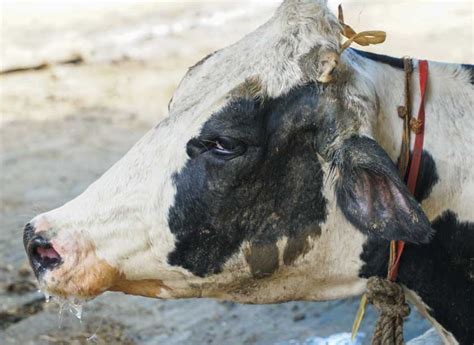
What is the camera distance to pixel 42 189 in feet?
21.8

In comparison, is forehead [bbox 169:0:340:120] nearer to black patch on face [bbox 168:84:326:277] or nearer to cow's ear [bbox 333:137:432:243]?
black patch on face [bbox 168:84:326:277]

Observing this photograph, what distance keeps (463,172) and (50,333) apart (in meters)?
2.52

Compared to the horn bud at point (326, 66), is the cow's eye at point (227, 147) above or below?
below

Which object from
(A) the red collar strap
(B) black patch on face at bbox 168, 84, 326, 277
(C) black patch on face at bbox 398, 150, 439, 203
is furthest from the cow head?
(C) black patch on face at bbox 398, 150, 439, 203

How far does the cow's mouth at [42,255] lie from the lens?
307 centimetres

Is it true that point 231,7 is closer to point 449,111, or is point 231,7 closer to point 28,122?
point 28,122

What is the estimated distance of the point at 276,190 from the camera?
10.00 feet

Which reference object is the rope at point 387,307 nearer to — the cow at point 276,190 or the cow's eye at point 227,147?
the cow at point 276,190

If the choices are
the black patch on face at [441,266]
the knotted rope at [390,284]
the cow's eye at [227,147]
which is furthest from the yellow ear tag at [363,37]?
the black patch on face at [441,266]

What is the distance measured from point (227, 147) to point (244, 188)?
14 centimetres

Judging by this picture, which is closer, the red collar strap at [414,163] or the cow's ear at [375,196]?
the cow's ear at [375,196]

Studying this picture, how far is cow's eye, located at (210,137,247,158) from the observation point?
298 cm

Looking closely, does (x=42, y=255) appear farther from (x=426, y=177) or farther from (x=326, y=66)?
(x=426, y=177)

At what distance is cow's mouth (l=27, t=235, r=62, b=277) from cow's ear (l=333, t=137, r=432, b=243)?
90cm
